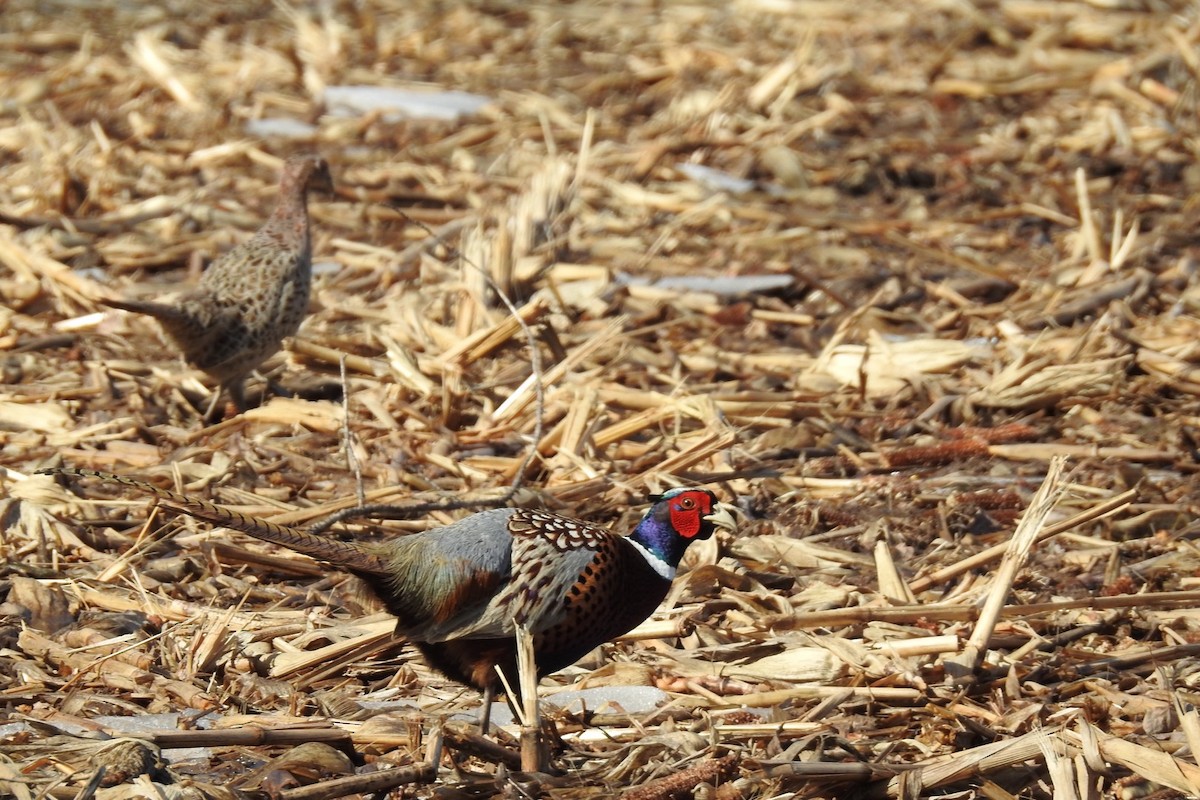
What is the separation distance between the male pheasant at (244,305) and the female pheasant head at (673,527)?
7.49 ft

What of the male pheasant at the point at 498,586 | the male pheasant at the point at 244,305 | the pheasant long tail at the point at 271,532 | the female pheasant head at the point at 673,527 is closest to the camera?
the pheasant long tail at the point at 271,532

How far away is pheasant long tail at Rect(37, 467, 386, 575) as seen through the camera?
11.6ft

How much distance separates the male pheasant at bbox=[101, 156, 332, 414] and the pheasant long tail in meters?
2.09

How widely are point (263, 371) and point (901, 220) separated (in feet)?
10.9

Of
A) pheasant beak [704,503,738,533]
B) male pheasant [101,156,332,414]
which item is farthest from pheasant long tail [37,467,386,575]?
male pheasant [101,156,332,414]

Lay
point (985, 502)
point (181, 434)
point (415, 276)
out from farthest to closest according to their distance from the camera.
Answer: point (415, 276)
point (181, 434)
point (985, 502)

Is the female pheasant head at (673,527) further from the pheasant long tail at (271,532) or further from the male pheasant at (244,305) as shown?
the male pheasant at (244,305)

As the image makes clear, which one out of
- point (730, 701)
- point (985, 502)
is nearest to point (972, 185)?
point (985, 502)

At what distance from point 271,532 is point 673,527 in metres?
1.08

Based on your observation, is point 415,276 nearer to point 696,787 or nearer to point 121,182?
point 121,182

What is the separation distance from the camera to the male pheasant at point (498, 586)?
3879mm

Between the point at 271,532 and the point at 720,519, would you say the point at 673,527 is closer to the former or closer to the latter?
the point at 720,519

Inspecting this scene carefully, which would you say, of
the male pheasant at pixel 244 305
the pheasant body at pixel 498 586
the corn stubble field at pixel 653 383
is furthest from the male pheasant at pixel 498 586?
the male pheasant at pixel 244 305

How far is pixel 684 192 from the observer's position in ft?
26.7
